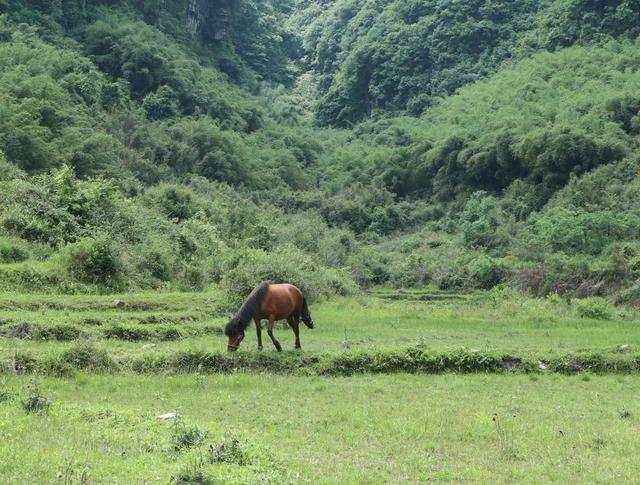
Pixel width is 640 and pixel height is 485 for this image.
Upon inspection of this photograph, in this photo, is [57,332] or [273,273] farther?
[273,273]

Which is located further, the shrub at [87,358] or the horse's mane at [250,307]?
the horse's mane at [250,307]

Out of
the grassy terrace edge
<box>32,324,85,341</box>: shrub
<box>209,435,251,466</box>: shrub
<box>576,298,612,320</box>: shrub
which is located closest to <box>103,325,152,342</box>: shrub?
<box>32,324,85,341</box>: shrub

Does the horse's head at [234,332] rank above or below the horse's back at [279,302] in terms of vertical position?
below

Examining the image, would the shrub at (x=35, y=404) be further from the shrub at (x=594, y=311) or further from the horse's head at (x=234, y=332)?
the shrub at (x=594, y=311)

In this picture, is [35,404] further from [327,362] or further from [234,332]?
[327,362]

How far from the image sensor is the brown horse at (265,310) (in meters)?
16.3

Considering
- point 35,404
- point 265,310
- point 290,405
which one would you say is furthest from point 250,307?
point 35,404

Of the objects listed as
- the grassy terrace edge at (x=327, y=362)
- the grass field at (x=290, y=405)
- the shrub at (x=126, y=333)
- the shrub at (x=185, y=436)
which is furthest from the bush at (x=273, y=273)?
the shrub at (x=185, y=436)

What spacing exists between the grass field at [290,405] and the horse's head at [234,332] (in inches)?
14.3

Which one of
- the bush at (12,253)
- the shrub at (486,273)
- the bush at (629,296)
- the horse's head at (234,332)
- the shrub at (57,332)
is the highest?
the bush at (12,253)

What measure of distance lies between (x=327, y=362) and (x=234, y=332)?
2.43 m

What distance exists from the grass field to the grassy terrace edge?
4 cm

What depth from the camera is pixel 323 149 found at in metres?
99.9

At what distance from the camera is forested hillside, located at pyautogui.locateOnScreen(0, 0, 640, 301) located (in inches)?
1275
